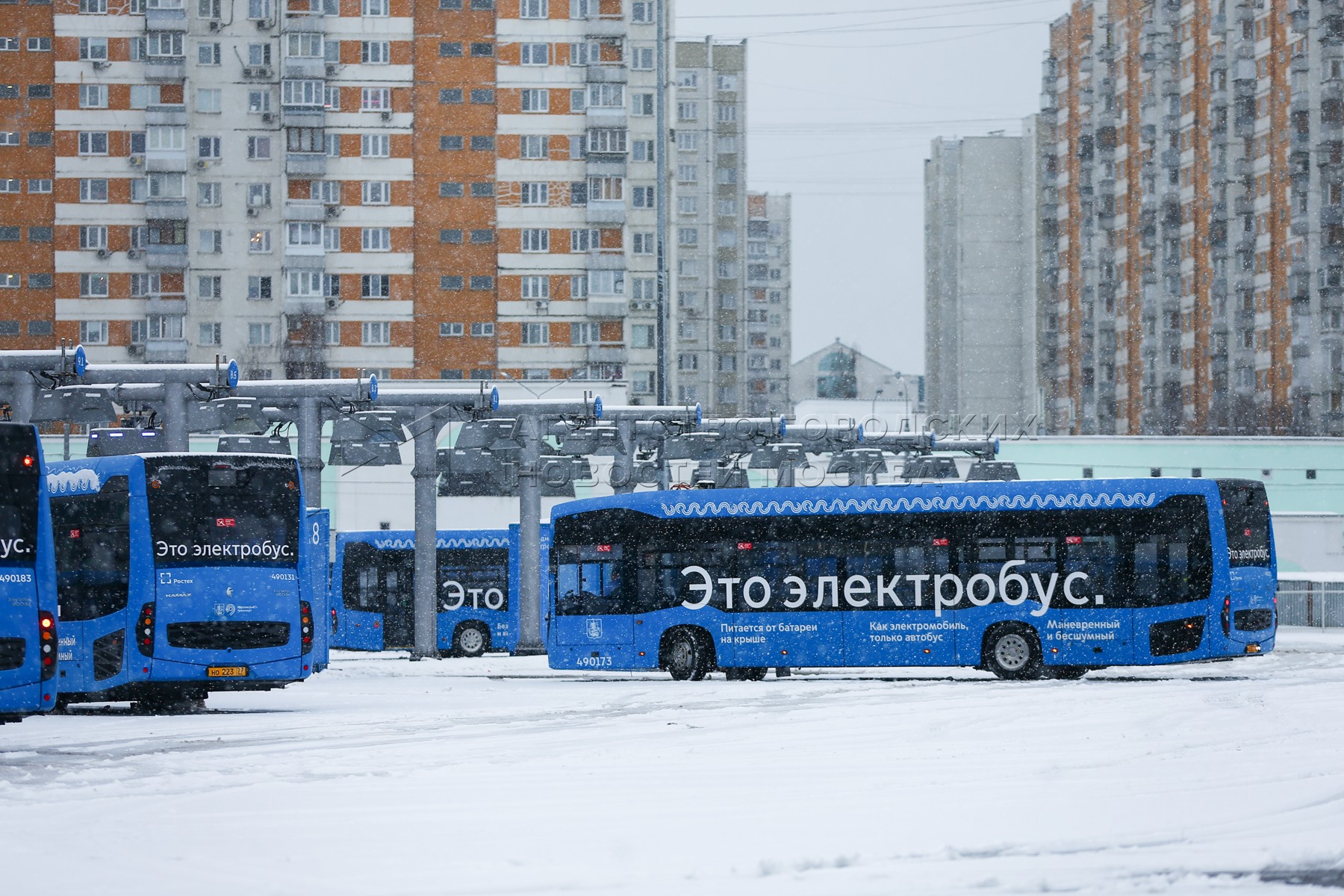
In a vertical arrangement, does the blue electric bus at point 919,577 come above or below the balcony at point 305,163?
below

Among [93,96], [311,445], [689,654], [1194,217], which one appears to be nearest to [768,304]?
[1194,217]

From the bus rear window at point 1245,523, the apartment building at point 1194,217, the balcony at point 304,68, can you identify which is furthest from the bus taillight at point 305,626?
the apartment building at point 1194,217

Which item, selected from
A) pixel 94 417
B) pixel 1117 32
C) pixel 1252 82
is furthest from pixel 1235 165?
pixel 94 417

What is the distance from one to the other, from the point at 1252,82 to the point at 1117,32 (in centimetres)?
1672

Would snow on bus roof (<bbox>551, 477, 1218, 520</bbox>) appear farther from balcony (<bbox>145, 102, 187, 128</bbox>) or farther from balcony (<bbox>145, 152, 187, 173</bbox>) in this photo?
balcony (<bbox>145, 102, 187, 128</bbox>)

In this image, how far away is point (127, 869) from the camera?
9.73 m

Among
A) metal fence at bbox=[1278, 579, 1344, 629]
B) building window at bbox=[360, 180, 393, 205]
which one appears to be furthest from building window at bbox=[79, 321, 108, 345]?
metal fence at bbox=[1278, 579, 1344, 629]

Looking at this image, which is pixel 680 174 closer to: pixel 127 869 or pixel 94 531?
pixel 94 531

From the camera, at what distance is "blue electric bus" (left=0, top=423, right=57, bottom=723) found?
52.9 ft

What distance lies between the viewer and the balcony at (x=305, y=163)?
277 feet

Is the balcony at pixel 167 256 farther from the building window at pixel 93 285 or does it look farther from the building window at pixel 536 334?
the building window at pixel 536 334

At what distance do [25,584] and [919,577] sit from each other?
15.0 metres

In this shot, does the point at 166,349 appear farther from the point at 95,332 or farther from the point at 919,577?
the point at 919,577

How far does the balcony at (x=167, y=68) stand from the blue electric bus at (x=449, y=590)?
1776 inches
